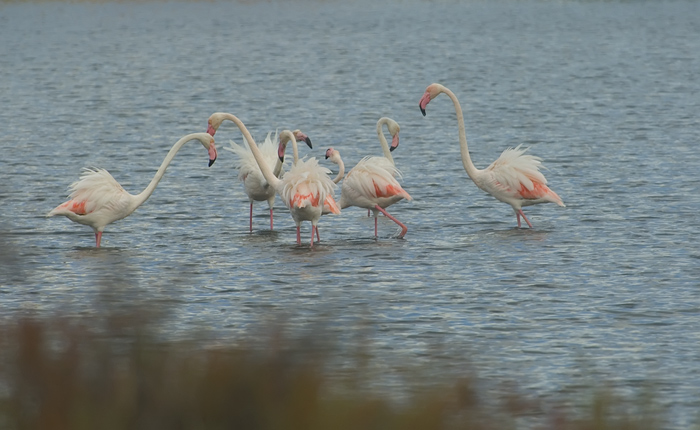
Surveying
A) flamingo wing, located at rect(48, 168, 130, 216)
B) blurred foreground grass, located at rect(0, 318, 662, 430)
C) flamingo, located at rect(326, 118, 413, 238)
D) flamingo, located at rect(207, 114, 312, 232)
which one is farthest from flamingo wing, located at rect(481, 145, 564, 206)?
blurred foreground grass, located at rect(0, 318, 662, 430)

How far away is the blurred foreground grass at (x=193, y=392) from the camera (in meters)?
4.16

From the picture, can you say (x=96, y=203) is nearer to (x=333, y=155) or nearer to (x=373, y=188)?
(x=373, y=188)

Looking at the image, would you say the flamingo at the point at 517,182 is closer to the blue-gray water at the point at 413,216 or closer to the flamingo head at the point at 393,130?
the blue-gray water at the point at 413,216

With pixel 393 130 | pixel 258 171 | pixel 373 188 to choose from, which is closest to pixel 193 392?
pixel 373 188

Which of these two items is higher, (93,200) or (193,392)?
(93,200)

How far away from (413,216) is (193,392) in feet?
31.6

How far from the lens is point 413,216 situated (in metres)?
13.8

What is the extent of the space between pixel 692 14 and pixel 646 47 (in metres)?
19.7

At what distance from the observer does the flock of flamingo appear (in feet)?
38.4

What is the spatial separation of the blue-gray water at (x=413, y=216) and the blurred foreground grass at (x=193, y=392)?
22 centimetres

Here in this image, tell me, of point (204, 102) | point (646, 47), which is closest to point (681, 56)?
point (646, 47)

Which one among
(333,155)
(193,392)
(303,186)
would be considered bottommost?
(193,392)

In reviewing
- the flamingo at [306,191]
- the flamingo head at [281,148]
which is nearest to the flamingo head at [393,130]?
the flamingo head at [281,148]

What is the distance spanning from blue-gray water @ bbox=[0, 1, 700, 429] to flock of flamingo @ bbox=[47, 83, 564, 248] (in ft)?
1.23
